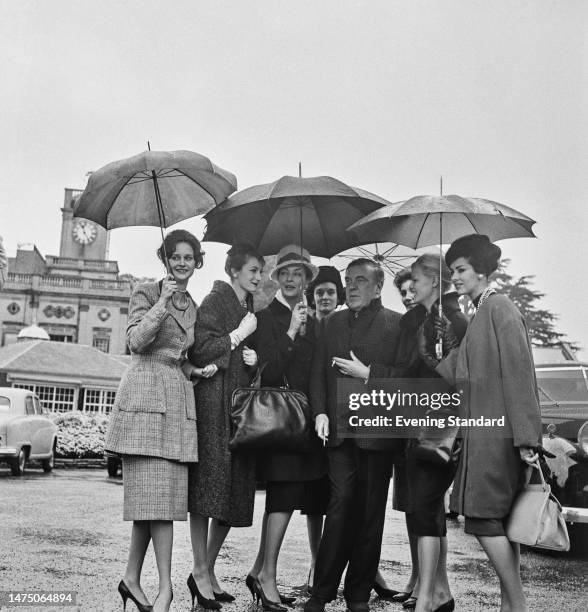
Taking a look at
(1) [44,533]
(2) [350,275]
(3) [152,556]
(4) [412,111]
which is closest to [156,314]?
(2) [350,275]

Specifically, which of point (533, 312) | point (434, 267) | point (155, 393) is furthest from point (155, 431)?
point (533, 312)

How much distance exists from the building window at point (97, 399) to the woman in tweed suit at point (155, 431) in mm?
35345

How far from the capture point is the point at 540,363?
8.12 meters

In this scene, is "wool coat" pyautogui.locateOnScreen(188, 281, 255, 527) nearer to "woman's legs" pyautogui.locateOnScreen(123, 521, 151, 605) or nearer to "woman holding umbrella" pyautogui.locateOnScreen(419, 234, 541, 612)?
"woman's legs" pyautogui.locateOnScreen(123, 521, 151, 605)

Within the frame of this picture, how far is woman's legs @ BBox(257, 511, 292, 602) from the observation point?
4395 millimetres

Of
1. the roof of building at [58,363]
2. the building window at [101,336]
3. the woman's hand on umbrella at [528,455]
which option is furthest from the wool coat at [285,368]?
the building window at [101,336]

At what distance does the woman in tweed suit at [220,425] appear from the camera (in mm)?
4344

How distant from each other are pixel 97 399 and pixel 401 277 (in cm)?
3614

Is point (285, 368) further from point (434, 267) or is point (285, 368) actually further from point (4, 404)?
point (4, 404)

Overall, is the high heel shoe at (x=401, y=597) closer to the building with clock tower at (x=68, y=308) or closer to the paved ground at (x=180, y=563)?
the paved ground at (x=180, y=563)

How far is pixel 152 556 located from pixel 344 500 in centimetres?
234

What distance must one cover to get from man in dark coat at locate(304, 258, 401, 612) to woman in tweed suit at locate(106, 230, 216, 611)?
0.68 metres

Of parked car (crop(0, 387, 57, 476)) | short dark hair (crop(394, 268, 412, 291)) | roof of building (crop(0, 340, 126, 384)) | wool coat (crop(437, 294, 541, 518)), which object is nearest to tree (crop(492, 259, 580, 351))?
parked car (crop(0, 387, 57, 476))

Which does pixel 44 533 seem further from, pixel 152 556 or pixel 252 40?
pixel 252 40
